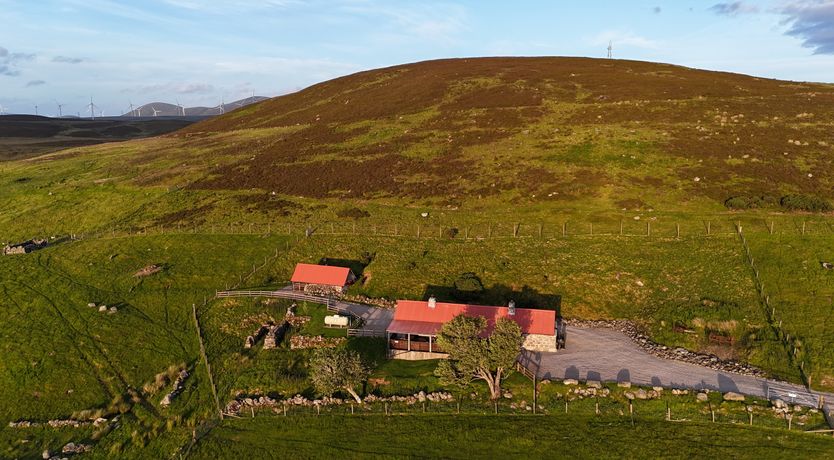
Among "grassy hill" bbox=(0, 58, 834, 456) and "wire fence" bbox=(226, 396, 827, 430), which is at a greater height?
"grassy hill" bbox=(0, 58, 834, 456)

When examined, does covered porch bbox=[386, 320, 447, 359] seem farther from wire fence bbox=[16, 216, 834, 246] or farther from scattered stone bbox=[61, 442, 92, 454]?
wire fence bbox=[16, 216, 834, 246]

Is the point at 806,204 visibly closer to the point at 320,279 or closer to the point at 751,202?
the point at 751,202

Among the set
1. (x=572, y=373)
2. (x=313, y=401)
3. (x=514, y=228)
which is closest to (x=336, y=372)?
(x=313, y=401)

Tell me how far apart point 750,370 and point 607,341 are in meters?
12.4

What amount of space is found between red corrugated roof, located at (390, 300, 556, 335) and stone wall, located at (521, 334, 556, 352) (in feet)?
1.81

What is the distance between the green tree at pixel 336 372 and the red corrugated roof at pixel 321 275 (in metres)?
20.1

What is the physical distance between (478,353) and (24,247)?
3089 inches

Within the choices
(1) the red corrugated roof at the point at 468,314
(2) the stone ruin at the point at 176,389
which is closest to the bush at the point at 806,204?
(1) the red corrugated roof at the point at 468,314

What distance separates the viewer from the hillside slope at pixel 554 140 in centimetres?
8788

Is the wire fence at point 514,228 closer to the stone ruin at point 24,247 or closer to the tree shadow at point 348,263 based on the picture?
the stone ruin at point 24,247

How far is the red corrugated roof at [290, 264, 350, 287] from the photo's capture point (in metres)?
63.1

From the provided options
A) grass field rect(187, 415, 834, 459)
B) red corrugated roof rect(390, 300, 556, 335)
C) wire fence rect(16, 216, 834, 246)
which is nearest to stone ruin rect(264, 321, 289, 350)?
grass field rect(187, 415, 834, 459)

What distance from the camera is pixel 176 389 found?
45531 mm

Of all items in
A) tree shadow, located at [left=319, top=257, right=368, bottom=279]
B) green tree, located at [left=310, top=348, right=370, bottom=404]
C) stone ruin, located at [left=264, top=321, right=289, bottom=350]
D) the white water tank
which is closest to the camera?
green tree, located at [left=310, top=348, right=370, bottom=404]
